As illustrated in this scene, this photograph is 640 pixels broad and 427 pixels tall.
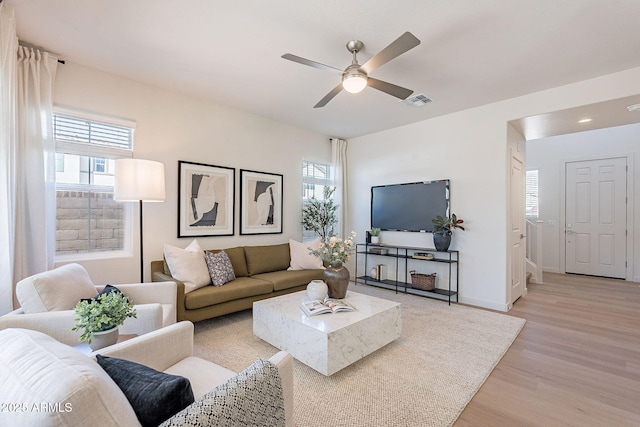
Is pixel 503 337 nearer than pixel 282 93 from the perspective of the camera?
Yes

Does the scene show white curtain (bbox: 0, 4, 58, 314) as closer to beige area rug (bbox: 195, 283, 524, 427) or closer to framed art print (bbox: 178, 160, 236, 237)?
framed art print (bbox: 178, 160, 236, 237)

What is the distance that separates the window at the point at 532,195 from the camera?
254 inches

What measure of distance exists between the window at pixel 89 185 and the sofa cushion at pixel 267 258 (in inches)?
56.4

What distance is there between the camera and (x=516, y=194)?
417cm

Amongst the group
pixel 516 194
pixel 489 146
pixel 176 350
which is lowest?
pixel 176 350

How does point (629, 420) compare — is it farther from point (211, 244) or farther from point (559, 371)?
point (211, 244)

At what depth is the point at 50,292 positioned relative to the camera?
1.79m

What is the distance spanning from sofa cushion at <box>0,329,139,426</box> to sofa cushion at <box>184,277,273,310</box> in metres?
2.11

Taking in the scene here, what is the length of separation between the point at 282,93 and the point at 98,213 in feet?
8.18

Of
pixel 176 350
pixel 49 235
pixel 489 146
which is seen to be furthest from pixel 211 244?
pixel 489 146

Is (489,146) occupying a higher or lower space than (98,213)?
higher

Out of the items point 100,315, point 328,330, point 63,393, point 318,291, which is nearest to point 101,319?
point 100,315

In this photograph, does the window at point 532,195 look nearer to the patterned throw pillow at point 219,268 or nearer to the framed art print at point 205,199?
the framed art print at point 205,199

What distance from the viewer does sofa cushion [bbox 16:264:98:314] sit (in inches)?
68.7
